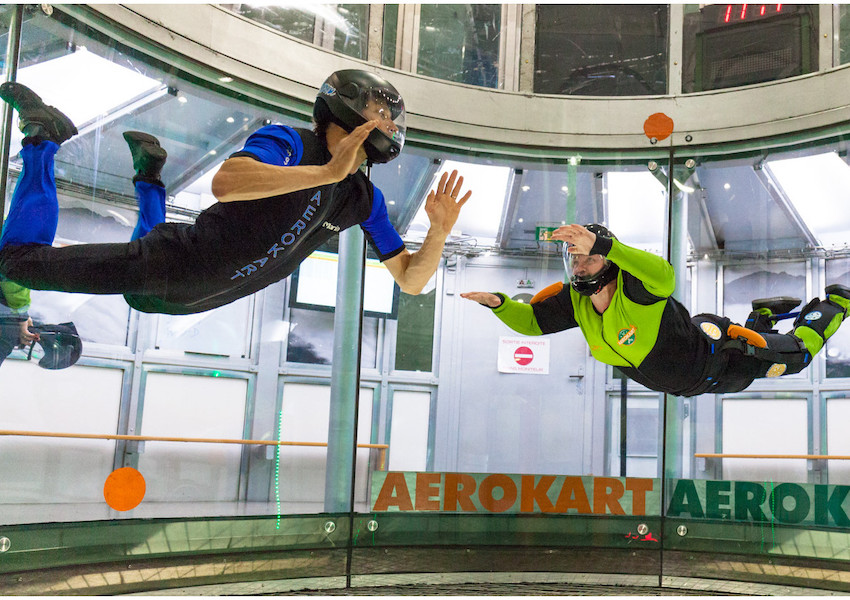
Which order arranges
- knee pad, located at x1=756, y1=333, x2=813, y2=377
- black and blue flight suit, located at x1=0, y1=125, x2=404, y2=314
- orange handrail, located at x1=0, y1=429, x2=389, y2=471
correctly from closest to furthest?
black and blue flight suit, located at x1=0, y1=125, x2=404, y2=314
orange handrail, located at x1=0, y1=429, x2=389, y2=471
knee pad, located at x1=756, y1=333, x2=813, y2=377

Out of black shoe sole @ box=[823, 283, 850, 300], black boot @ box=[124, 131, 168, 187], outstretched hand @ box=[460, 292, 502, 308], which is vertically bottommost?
outstretched hand @ box=[460, 292, 502, 308]

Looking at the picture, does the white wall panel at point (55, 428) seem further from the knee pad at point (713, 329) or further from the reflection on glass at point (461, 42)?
the knee pad at point (713, 329)

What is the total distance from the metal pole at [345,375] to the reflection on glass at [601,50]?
1.75 metres

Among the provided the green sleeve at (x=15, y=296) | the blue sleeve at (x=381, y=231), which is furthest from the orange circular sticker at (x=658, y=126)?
the green sleeve at (x=15, y=296)

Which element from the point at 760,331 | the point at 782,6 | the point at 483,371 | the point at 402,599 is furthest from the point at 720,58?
the point at 402,599

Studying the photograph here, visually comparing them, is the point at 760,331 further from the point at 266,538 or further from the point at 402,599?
the point at 266,538

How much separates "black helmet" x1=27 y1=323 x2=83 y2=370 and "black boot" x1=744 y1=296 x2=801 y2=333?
3.65 metres

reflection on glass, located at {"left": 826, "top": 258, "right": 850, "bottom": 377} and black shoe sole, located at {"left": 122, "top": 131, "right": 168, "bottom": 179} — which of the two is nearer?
black shoe sole, located at {"left": 122, "top": 131, "right": 168, "bottom": 179}

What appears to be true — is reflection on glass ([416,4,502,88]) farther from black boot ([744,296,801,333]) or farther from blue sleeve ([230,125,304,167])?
black boot ([744,296,801,333])

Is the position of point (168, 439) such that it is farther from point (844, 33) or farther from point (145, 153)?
point (844, 33)

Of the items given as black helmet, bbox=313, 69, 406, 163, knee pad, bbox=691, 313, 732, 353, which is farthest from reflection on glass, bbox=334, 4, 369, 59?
knee pad, bbox=691, 313, 732, 353

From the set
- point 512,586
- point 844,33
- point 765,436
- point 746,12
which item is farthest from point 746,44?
point 512,586

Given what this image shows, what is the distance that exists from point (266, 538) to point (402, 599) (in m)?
0.97

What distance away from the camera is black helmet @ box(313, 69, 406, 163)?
334cm
